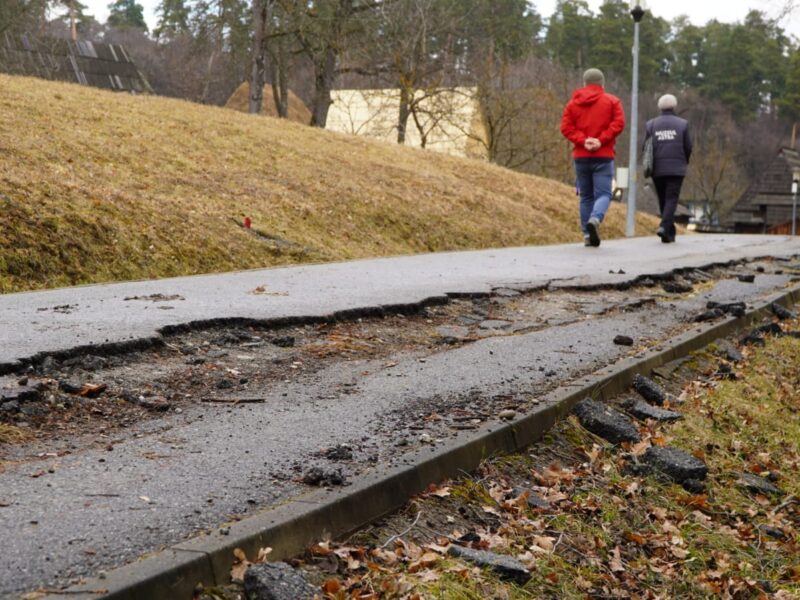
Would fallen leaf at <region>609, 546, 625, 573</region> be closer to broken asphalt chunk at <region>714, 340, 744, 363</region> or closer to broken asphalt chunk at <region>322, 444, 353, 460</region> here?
broken asphalt chunk at <region>322, 444, 353, 460</region>

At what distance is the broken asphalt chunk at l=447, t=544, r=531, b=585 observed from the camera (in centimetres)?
341

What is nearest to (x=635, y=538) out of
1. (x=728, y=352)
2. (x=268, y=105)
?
(x=728, y=352)

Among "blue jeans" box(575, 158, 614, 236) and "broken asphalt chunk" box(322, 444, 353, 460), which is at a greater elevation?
"blue jeans" box(575, 158, 614, 236)

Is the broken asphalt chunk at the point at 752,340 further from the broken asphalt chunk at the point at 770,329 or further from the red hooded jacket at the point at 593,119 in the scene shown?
the red hooded jacket at the point at 593,119

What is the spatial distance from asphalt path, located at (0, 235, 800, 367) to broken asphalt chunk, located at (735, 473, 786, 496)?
3083 millimetres

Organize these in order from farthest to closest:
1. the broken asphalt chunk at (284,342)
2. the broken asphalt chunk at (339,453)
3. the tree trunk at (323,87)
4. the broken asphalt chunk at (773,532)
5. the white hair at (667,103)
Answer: the tree trunk at (323,87) → the white hair at (667,103) → the broken asphalt chunk at (284,342) → the broken asphalt chunk at (773,532) → the broken asphalt chunk at (339,453)

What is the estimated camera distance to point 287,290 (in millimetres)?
8695

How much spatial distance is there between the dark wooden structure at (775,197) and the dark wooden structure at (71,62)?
39.4 meters

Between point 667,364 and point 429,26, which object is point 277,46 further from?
point 667,364

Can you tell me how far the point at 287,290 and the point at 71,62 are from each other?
40.2 m

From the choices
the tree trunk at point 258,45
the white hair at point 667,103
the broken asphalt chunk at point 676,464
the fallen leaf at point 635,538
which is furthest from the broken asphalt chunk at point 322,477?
the tree trunk at point 258,45

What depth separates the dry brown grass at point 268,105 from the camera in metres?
56.8

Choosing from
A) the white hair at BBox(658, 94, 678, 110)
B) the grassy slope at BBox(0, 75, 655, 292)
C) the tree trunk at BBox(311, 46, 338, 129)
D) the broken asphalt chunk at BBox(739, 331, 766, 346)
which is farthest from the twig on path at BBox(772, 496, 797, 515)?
the tree trunk at BBox(311, 46, 338, 129)

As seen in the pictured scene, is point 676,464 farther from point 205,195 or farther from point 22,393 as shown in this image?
point 205,195
